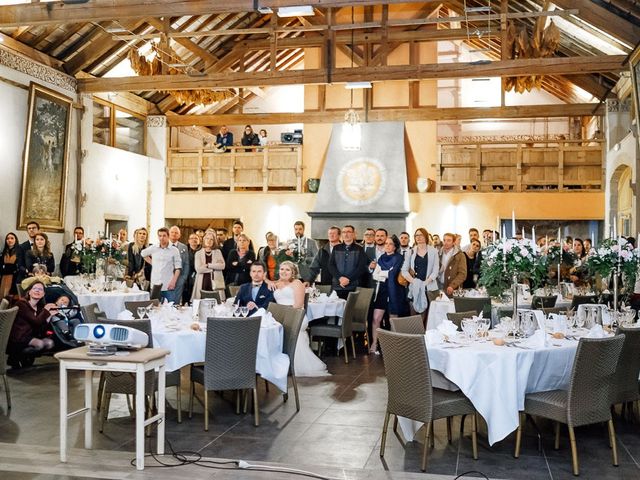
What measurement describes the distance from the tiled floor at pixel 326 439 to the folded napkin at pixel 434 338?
0.68 m

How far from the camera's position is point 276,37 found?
13.5 m

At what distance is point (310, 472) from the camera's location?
420 cm

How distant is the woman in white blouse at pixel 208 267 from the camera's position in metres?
10.0

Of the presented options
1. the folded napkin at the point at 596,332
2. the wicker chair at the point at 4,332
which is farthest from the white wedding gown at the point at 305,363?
the folded napkin at the point at 596,332

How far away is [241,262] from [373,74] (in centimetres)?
452

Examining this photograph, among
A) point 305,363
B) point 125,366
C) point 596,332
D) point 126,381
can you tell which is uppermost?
point 596,332

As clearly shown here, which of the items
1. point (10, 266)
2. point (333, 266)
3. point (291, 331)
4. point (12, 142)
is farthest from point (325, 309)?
point (12, 142)

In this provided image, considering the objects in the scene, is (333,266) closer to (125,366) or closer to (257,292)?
(257,292)

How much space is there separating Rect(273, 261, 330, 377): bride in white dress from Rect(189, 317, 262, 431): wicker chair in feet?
5.46

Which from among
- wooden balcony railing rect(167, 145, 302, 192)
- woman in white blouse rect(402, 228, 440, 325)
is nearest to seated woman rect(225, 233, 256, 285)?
woman in white blouse rect(402, 228, 440, 325)

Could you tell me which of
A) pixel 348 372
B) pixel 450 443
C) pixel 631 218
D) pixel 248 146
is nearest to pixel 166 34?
pixel 248 146

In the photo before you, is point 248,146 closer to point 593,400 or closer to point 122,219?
point 122,219

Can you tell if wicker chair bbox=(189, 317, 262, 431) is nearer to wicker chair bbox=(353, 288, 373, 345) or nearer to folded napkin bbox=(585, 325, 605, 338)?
folded napkin bbox=(585, 325, 605, 338)

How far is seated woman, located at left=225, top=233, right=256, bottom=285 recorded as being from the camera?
9.81m
